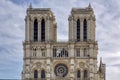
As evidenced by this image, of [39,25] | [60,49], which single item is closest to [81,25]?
[60,49]

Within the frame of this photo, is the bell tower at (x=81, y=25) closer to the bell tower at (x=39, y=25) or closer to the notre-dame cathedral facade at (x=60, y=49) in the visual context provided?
the notre-dame cathedral facade at (x=60, y=49)

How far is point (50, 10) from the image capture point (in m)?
113

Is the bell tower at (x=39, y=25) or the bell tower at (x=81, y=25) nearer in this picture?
the bell tower at (x=81, y=25)

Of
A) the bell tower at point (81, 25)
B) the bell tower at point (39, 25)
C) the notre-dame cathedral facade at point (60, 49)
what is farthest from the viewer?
the bell tower at point (39, 25)

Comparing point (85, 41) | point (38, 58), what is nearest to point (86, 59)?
point (85, 41)

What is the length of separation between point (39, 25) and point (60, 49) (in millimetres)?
8113

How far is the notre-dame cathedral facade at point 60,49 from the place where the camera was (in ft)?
362

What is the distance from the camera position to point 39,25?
112m

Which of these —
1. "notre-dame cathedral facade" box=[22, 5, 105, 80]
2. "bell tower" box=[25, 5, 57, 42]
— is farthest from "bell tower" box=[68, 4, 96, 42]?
"bell tower" box=[25, 5, 57, 42]

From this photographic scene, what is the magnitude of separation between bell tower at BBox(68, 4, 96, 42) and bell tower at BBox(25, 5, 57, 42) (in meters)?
5.11

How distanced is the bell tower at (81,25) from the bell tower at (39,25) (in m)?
5.11

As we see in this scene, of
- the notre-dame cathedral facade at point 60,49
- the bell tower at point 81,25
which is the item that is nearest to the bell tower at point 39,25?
the notre-dame cathedral facade at point 60,49

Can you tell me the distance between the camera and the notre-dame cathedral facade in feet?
362

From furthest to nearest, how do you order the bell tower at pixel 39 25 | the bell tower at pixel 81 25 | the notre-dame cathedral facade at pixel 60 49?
1. the bell tower at pixel 39 25
2. the bell tower at pixel 81 25
3. the notre-dame cathedral facade at pixel 60 49
